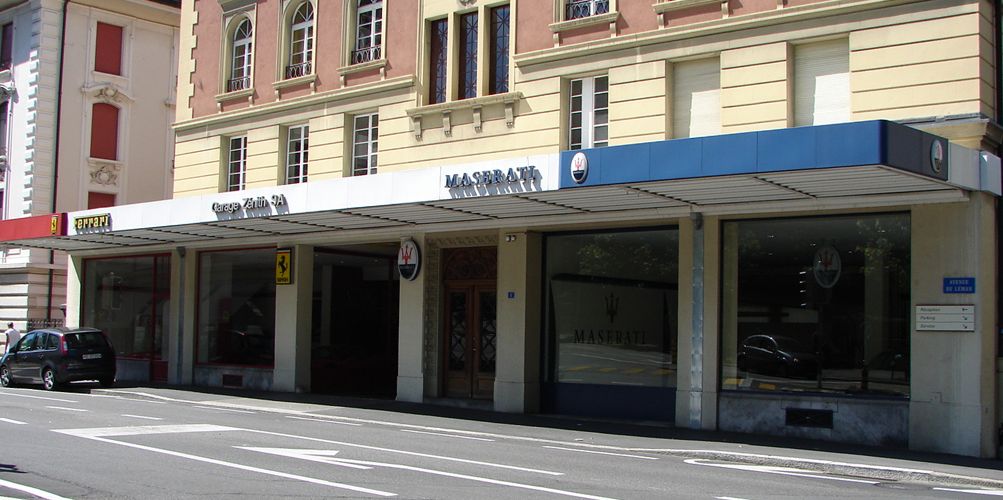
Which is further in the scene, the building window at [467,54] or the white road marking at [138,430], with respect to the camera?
the building window at [467,54]

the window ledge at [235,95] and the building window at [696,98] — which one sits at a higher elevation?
the window ledge at [235,95]

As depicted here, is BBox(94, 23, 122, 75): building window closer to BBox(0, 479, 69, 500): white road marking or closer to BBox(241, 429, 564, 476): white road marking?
BBox(241, 429, 564, 476): white road marking

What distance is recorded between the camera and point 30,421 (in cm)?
1577

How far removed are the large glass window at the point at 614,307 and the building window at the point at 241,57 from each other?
9677 mm

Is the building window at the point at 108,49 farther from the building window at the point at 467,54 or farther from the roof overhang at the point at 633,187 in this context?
the building window at the point at 467,54

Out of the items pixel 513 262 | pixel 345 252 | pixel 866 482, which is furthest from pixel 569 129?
pixel 866 482

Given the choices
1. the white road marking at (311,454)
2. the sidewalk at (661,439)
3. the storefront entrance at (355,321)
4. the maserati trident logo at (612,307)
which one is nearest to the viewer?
the white road marking at (311,454)

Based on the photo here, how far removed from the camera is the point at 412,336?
2120 cm

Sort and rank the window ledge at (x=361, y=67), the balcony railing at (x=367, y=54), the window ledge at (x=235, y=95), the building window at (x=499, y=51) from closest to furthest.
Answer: the building window at (x=499, y=51), the window ledge at (x=361, y=67), the balcony railing at (x=367, y=54), the window ledge at (x=235, y=95)

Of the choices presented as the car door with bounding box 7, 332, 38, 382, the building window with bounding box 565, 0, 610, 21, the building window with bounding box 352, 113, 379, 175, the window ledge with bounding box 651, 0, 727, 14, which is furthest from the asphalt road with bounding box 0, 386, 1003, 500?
the car door with bounding box 7, 332, 38, 382

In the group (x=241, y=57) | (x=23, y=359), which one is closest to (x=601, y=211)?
(x=241, y=57)

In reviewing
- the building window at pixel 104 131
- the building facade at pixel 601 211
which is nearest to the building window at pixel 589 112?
the building facade at pixel 601 211

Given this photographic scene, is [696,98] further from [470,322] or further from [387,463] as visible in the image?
[387,463]

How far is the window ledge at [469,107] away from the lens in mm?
19406
